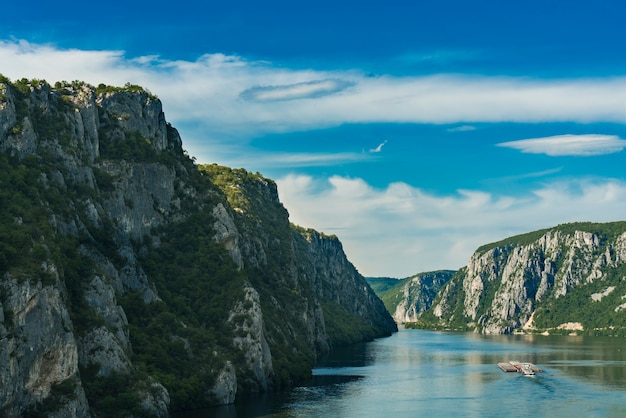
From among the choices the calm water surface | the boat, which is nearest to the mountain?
the calm water surface

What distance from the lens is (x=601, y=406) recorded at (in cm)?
11956

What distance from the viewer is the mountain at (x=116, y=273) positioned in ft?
291

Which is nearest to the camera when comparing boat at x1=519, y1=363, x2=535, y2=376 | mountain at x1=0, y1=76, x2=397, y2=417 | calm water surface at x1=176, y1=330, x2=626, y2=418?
mountain at x1=0, y1=76, x2=397, y2=417

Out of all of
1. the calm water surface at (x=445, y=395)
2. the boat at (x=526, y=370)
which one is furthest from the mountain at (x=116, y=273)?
the boat at (x=526, y=370)

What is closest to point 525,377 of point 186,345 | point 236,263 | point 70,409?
point 236,263

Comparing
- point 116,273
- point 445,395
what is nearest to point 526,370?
point 445,395

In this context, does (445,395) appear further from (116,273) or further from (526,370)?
(116,273)

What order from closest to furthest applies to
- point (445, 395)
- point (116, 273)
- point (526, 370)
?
point (116, 273), point (445, 395), point (526, 370)

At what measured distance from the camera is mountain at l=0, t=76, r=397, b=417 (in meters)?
88.6

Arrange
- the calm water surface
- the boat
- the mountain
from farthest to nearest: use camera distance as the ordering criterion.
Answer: the boat < the calm water surface < the mountain

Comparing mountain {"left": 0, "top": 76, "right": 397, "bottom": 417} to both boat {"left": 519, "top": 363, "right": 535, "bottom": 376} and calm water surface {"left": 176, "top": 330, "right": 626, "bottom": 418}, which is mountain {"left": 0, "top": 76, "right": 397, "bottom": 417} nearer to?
calm water surface {"left": 176, "top": 330, "right": 626, "bottom": 418}

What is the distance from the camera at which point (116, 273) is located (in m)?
120

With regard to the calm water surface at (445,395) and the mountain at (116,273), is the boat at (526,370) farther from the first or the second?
the mountain at (116,273)

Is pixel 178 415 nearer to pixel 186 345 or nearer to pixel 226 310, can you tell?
pixel 186 345
